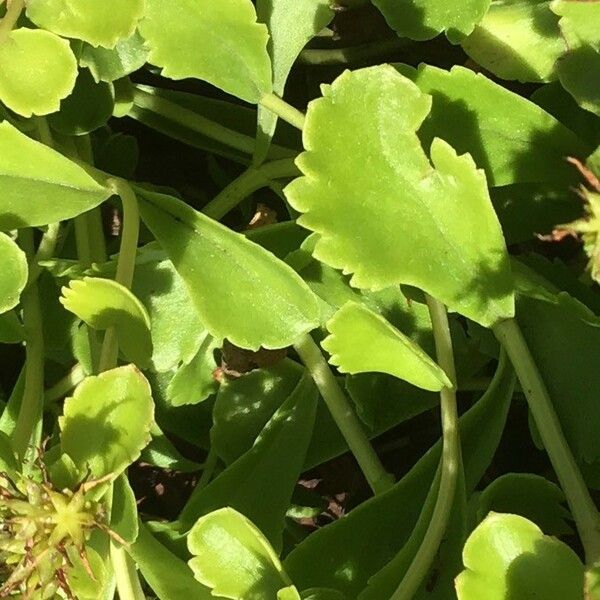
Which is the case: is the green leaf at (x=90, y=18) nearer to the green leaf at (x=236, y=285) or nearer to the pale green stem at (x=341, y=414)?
the green leaf at (x=236, y=285)

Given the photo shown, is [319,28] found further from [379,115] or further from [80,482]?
[80,482]

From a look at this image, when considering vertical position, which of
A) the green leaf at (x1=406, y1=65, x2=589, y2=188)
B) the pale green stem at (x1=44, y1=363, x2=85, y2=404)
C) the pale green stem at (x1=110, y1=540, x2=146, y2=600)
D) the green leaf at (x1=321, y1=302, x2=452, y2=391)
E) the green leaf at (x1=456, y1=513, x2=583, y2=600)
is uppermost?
the green leaf at (x1=406, y1=65, x2=589, y2=188)

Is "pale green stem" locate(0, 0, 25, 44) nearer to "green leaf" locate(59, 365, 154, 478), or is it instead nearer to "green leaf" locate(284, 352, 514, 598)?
"green leaf" locate(59, 365, 154, 478)

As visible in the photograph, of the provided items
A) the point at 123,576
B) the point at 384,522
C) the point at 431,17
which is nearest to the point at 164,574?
the point at 123,576

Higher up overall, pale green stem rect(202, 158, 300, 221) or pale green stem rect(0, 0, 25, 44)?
pale green stem rect(0, 0, 25, 44)

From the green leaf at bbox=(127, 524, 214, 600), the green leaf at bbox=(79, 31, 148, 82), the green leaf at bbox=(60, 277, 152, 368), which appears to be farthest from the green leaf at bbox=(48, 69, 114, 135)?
the green leaf at bbox=(127, 524, 214, 600)

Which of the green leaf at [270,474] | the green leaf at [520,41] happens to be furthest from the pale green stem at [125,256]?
the green leaf at [520,41]

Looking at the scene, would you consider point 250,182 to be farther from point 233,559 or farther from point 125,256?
point 233,559
